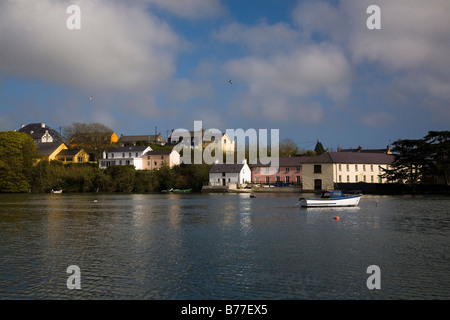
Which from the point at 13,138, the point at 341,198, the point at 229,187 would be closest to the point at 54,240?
the point at 341,198

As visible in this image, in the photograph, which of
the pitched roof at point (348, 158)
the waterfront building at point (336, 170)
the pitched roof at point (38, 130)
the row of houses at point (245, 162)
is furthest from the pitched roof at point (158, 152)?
the waterfront building at point (336, 170)

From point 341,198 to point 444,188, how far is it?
3391 centimetres

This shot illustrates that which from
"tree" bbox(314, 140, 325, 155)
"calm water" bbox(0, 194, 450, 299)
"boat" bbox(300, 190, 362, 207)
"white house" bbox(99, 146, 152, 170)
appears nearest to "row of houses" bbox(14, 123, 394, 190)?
"white house" bbox(99, 146, 152, 170)

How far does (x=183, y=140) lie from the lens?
13888cm

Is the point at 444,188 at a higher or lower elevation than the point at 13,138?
lower

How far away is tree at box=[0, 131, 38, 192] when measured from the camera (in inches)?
3575

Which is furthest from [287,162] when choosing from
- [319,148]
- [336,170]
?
[319,148]

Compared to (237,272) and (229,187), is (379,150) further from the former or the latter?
(237,272)

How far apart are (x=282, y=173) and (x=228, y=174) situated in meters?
13.7

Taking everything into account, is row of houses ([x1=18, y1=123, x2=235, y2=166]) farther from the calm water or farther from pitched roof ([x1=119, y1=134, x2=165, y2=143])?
the calm water

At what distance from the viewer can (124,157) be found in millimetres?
117125

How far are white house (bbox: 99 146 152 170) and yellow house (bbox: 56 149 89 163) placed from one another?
20.2ft

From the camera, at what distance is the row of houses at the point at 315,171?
8525cm

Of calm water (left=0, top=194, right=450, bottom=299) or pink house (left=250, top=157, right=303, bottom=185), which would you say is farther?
pink house (left=250, top=157, right=303, bottom=185)
